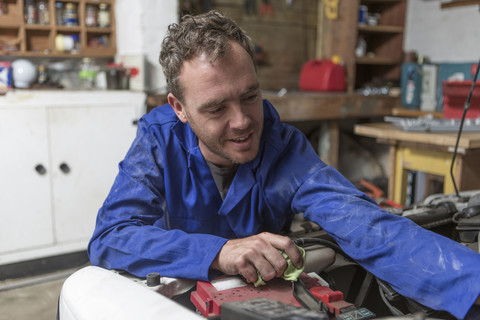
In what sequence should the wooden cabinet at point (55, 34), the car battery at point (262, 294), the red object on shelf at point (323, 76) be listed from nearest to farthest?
the car battery at point (262, 294) < the wooden cabinet at point (55, 34) < the red object on shelf at point (323, 76)

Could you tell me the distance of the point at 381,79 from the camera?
3998 millimetres

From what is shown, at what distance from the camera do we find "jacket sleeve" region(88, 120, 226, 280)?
0.90 m

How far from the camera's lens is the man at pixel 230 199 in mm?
843

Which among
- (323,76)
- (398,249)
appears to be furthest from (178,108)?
(323,76)

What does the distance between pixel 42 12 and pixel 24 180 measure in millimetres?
1100

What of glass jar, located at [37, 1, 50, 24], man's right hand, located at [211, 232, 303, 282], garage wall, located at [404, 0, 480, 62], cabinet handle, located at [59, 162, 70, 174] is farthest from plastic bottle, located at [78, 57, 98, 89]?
garage wall, located at [404, 0, 480, 62]

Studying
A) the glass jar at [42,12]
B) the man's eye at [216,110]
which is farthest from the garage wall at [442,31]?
the man's eye at [216,110]

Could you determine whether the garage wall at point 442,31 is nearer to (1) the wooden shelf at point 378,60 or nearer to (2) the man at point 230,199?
(1) the wooden shelf at point 378,60

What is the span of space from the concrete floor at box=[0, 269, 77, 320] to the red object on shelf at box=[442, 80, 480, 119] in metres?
2.36

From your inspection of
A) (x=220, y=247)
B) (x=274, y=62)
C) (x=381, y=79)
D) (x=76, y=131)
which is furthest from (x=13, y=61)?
(x=381, y=79)

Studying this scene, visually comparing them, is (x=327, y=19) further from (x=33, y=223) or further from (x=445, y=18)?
(x=33, y=223)

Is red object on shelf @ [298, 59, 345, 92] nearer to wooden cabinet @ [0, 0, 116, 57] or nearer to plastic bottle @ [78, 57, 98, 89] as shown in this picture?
wooden cabinet @ [0, 0, 116, 57]

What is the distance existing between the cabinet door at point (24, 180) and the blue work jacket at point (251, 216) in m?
1.53

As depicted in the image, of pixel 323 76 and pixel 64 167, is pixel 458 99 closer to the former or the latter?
pixel 323 76
